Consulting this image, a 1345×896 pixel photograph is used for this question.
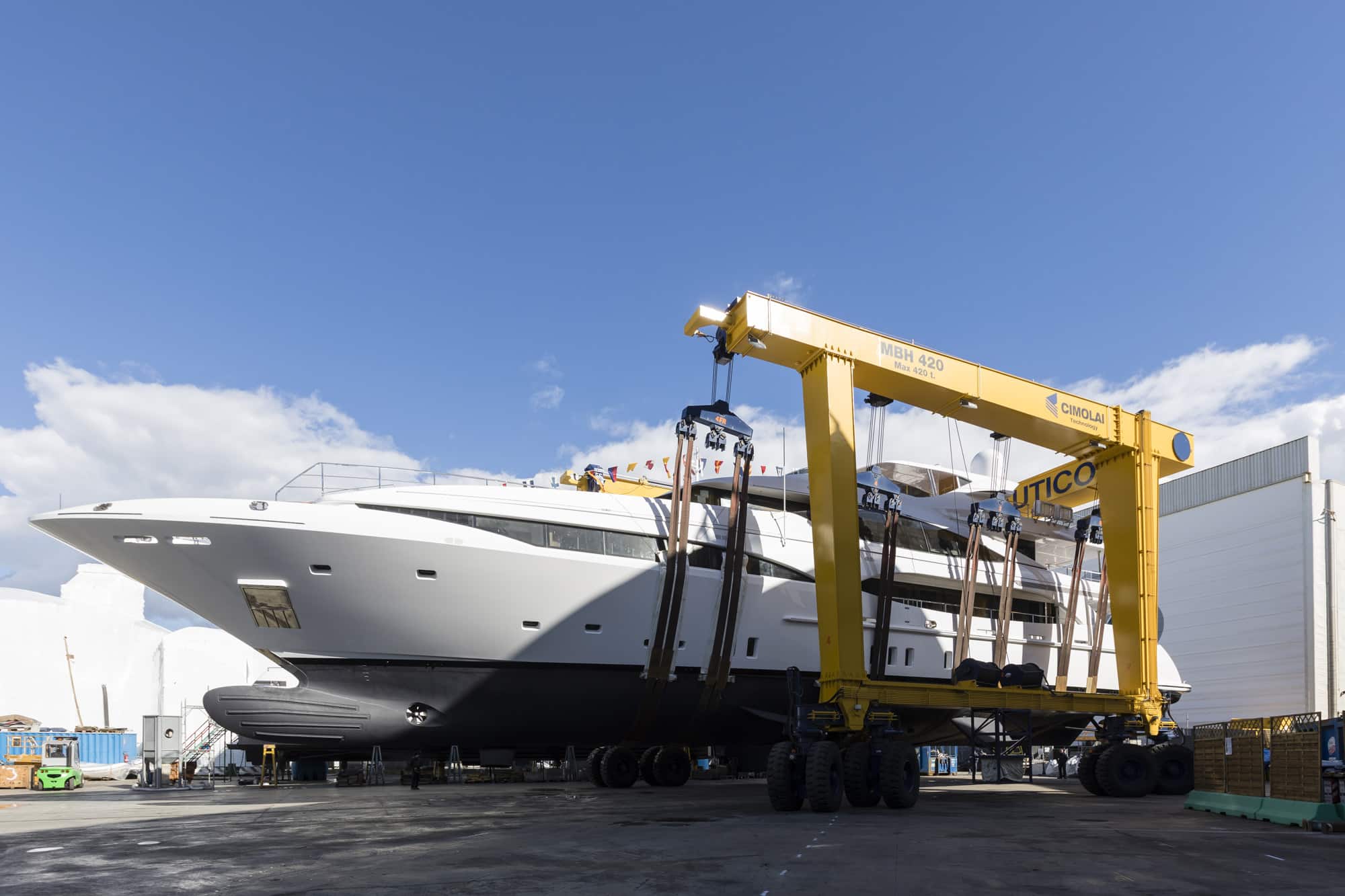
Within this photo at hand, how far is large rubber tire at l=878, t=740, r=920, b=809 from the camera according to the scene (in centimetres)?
1577

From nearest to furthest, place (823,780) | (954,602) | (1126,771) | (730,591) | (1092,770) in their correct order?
(823,780) < (1126,771) < (1092,770) < (730,591) < (954,602)

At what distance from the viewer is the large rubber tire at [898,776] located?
15.8 m

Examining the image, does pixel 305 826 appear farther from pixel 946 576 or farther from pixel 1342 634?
pixel 1342 634

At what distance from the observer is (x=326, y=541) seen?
1800 centimetres

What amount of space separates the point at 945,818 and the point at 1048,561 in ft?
56.7

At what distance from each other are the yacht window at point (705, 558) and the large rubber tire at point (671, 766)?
14.5 feet

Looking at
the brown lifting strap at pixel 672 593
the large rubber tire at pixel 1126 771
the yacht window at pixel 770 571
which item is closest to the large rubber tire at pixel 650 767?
the brown lifting strap at pixel 672 593

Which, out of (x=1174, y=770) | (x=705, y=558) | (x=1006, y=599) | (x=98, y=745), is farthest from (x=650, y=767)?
(x=98, y=745)

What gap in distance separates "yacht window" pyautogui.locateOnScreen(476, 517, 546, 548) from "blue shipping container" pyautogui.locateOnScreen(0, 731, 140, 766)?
25.1 meters

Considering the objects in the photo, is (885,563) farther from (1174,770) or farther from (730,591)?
(1174,770)

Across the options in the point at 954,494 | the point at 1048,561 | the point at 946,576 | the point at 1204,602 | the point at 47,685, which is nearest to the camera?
the point at 946,576

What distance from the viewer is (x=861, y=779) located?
15.9 m

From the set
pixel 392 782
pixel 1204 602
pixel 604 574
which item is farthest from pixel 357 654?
pixel 1204 602

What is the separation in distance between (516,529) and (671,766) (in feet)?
23.9
